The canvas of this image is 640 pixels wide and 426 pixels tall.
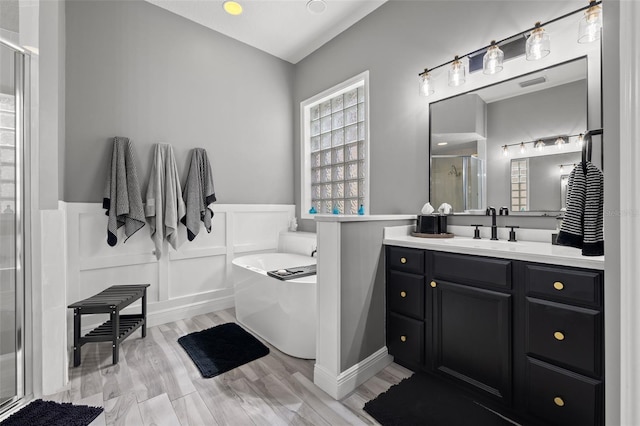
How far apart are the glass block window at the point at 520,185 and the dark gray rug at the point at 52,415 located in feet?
9.05

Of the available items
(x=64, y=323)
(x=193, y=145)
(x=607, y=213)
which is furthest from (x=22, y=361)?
(x=607, y=213)

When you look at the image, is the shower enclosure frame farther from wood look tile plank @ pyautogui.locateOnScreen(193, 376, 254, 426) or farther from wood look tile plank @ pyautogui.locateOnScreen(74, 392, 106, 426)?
wood look tile plank @ pyautogui.locateOnScreen(193, 376, 254, 426)

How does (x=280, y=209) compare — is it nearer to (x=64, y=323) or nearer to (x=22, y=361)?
(x=64, y=323)

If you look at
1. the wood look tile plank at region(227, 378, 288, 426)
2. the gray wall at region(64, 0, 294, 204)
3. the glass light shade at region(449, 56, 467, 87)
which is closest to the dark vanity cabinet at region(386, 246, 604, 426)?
the wood look tile plank at region(227, 378, 288, 426)

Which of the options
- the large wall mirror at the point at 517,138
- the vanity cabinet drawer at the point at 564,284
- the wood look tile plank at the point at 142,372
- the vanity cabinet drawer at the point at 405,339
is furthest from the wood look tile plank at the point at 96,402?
the large wall mirror at the point at 517,138

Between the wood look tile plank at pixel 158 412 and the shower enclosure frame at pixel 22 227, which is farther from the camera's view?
the shower enclosure frame at pixel 22 227

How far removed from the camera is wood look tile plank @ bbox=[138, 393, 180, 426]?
57.6 inches

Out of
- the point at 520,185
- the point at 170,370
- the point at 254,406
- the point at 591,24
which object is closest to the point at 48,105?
the point at 170,370

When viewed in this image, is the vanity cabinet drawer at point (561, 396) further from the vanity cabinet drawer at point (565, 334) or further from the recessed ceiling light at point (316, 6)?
the recessed ceiling light at point (316, 6)

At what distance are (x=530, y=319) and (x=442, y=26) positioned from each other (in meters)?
2.15

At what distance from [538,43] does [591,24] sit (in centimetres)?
23

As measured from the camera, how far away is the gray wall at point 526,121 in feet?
5.49

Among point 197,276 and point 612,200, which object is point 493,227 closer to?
point 612,200

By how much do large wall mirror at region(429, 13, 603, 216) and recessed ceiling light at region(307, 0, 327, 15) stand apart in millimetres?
1471
